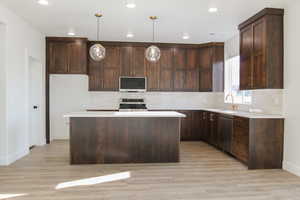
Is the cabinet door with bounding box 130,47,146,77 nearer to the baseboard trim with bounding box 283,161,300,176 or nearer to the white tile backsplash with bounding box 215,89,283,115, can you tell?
the white tile backsplash with bounding box 215,89,283,115

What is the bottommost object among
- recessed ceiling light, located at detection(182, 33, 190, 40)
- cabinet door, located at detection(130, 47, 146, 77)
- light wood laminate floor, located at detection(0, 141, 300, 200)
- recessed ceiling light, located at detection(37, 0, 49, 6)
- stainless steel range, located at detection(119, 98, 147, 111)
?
light wood laminate floor, located at detection(0, 141, 300, 200)

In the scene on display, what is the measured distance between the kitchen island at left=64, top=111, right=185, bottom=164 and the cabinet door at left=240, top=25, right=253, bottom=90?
5.01 ft

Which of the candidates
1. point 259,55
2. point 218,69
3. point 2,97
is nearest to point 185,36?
point 218,69

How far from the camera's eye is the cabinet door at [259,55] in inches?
148

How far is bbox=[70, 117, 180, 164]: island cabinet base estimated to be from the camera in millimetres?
3916

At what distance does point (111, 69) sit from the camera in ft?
20.3

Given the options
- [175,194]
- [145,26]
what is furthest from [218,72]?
[175,194]

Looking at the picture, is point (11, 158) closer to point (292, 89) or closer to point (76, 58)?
point (76, 58)

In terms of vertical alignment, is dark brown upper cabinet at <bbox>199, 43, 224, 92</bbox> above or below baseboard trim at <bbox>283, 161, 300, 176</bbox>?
above

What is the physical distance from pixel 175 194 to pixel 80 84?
14.6ft

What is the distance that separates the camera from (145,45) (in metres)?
6.25

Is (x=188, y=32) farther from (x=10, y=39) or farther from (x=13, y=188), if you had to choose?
(x=13, y=188)

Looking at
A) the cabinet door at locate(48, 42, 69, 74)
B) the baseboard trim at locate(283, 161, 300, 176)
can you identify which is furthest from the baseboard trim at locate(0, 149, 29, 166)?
the baseboard trim at locate(283, 161, 300, 176)

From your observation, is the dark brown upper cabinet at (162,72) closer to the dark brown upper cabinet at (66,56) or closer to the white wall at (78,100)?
the white wall at (78,100)
